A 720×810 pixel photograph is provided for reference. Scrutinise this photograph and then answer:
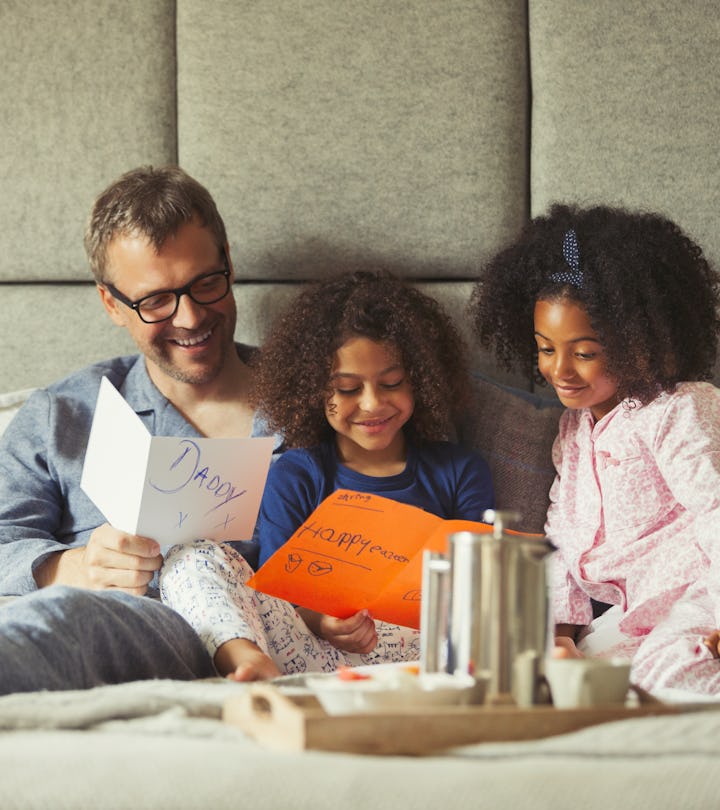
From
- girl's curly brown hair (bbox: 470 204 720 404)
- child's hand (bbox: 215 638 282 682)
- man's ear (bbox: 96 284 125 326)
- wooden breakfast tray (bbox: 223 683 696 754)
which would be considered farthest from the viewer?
man's ear (bbox: 96 284 125 326)

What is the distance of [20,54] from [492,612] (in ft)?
5.64

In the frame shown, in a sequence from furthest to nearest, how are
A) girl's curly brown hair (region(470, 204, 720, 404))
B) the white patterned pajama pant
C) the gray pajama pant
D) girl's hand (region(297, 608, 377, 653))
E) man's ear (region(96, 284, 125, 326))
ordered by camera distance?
man's ear (region(96, 284, 125, 326)), girl's curly brown hair (region(470, 204, 720, 404)), girl's hand (region(297, 608, 377, 653)), the white patterned pajama pant, the gray pajama pant

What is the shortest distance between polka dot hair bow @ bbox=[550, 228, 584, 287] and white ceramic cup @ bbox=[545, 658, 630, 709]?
883mm

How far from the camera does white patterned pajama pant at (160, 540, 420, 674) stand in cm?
136

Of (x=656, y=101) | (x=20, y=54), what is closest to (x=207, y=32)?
(x=20, y=54)

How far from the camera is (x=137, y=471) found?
4.61 ft

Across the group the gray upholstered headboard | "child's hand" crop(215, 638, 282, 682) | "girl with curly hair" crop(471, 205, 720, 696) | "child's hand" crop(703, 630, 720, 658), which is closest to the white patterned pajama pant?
"child's hand" crop(215, 638, 282, 682)

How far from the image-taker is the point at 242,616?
1.38 meters

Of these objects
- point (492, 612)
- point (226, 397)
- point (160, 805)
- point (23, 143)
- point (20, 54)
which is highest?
point (20, 54)

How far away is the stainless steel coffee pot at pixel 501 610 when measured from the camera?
88 cm

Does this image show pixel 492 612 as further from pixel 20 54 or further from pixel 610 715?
pixel 20 54

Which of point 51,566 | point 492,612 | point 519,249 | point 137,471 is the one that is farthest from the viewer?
point 519,249

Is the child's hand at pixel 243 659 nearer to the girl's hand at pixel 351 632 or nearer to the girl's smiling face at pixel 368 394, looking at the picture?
the girl's hand at pixel 351 632

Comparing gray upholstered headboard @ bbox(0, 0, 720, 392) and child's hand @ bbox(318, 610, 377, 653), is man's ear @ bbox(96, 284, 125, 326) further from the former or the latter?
child's hand @ bbox(318, 610, 377, 653)
